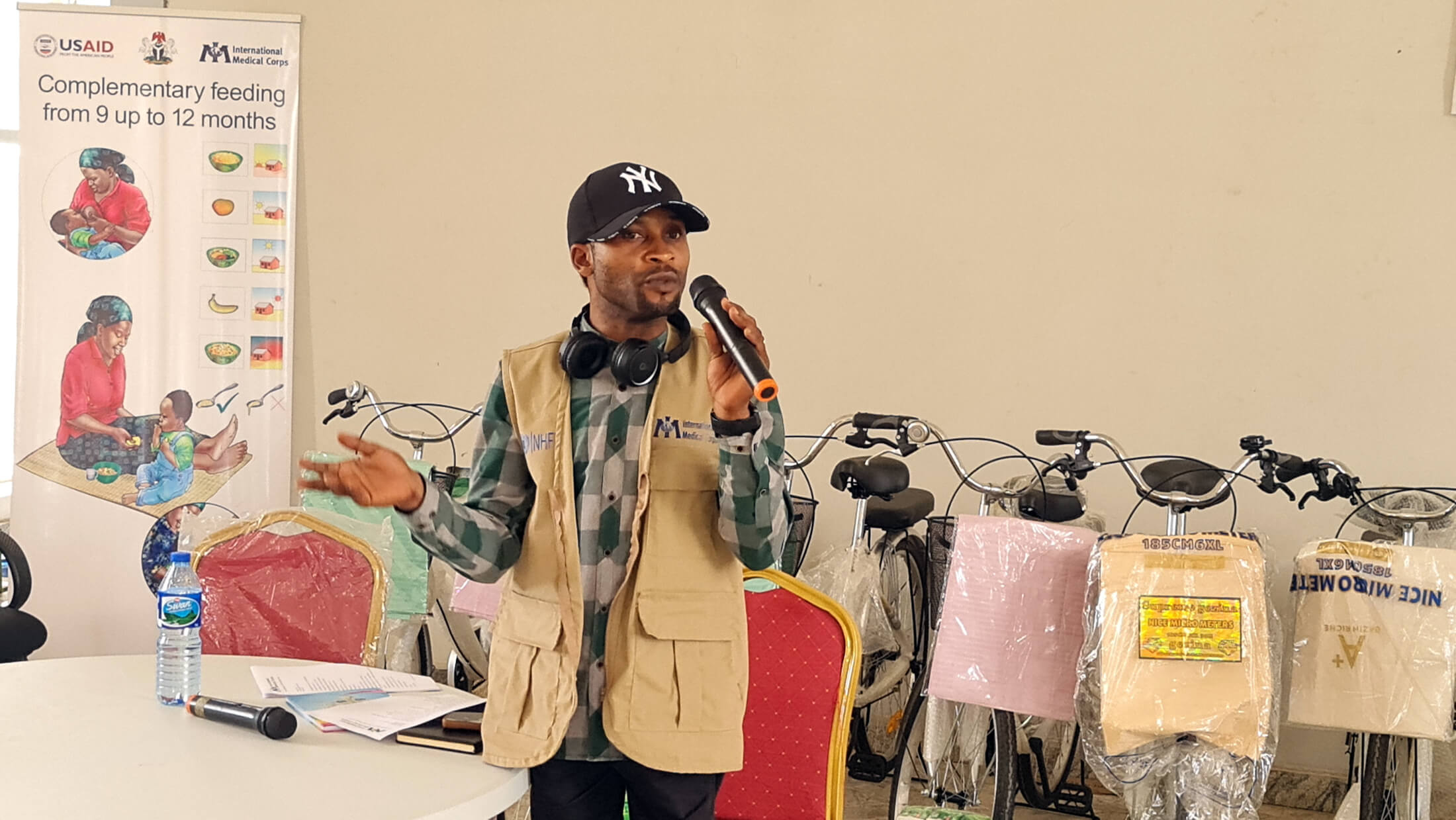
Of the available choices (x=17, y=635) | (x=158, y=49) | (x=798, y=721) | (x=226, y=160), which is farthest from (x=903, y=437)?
(x=158, y=49)

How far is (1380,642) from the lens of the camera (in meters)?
2.53

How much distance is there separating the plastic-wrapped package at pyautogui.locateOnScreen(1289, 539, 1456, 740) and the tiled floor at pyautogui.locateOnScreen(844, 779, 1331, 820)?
3.31 feet

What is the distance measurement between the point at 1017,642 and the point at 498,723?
4.42 ft

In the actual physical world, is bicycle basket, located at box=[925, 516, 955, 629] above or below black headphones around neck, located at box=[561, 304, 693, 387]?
below

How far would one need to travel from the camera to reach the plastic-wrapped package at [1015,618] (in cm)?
256

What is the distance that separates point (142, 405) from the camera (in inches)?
166

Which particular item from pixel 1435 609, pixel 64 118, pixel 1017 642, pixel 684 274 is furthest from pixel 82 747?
pixel 64 118

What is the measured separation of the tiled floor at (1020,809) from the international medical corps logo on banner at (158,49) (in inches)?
124

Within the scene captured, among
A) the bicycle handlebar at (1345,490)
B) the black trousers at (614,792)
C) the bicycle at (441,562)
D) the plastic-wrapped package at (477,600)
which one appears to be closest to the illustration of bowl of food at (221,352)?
the bicycle at (441,562)

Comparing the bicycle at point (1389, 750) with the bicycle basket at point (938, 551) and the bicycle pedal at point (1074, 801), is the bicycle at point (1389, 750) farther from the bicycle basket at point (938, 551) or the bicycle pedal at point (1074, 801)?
the bicycle basket at point (938, 551)

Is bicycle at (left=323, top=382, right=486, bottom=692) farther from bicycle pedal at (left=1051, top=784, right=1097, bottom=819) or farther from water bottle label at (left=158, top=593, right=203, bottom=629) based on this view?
bicycle pedal at (left=1051, top=784, right=1097, bottom=819)

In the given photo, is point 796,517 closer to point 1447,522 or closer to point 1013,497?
point 1013,497

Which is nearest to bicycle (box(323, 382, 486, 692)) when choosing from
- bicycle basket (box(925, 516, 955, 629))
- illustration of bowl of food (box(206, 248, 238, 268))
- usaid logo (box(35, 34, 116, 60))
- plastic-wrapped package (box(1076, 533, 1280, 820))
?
illustration of bowl of food (box(206, 248, 238, 268))

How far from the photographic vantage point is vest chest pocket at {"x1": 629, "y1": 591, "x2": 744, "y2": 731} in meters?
1.53
